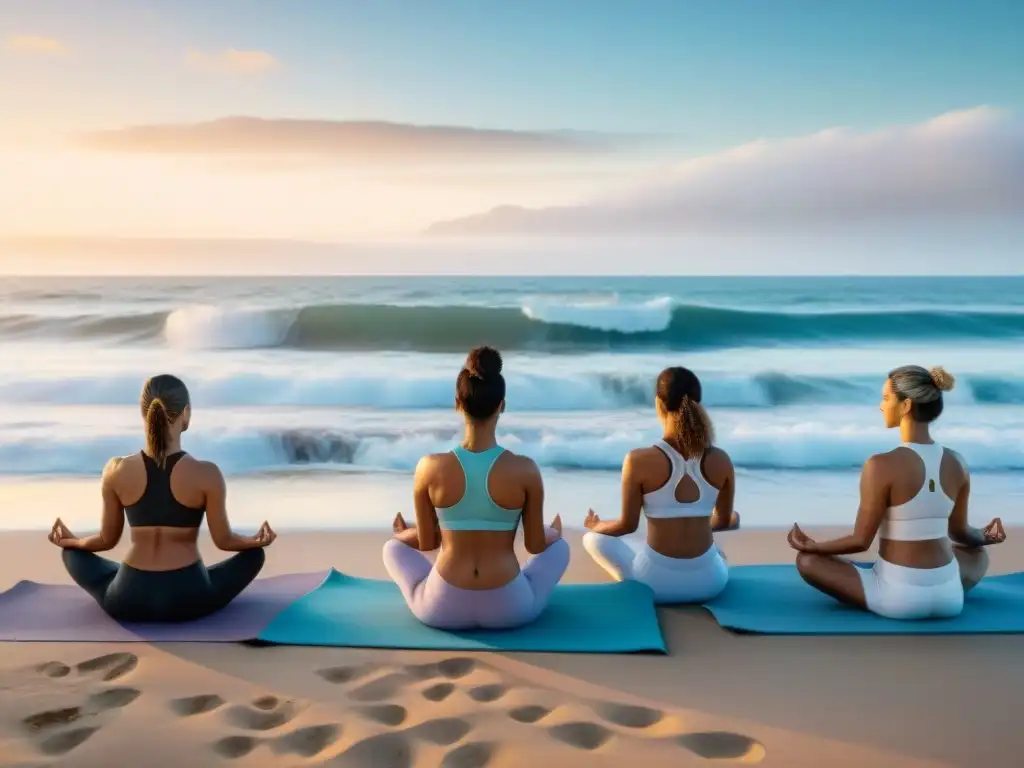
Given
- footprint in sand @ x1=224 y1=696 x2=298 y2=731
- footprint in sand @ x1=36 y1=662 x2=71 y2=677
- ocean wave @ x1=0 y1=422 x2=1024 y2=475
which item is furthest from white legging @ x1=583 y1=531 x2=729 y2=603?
ocean wave @ x1=0 y1=422 x2=1024 y2=475

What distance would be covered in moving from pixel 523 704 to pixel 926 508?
1.71 m

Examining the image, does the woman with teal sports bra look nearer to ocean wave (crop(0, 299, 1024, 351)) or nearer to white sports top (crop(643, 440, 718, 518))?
white sports top (crop(643, 440, 718, 518))

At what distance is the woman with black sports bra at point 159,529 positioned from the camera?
3.57 meters

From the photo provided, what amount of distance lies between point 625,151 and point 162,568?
1830 centimetres

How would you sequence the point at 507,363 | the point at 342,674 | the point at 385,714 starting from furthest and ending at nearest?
the point at 507,363 → the point at 342,674 → the point at 385,714

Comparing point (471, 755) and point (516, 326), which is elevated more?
point (516, 326)

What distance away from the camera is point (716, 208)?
85.2 feet

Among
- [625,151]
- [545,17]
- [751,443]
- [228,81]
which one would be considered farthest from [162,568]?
[625,151]

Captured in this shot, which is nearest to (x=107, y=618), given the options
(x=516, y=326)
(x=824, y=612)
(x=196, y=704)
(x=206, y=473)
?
(x=206, y=473)

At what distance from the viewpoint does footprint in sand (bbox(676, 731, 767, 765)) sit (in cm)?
274

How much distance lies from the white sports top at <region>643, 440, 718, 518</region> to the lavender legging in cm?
43

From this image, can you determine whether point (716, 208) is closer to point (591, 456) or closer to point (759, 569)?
point (591, 456)

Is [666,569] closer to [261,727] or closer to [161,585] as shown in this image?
[261,727]

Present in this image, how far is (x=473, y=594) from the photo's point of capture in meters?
3.60
